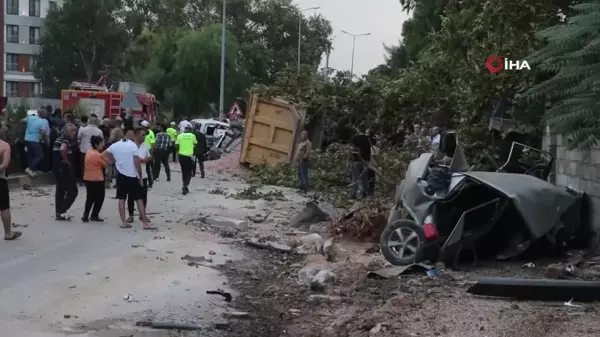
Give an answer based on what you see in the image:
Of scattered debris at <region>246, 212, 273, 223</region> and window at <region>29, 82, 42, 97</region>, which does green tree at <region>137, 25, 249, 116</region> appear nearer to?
window at <region>29, 82, 42, 97</region>

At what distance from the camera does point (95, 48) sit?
238ft

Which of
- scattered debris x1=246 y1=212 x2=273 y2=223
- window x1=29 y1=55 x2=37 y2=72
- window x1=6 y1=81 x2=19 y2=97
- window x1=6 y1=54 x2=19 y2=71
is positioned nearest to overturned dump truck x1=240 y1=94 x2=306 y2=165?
scattered debris x1=246 y1=212 x2=273 y2=223

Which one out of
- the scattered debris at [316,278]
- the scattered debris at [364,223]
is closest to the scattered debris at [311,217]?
the scattered debris at [364,223]

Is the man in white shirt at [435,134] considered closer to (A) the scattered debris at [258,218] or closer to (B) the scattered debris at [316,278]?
(A) the scattered debris at [258,218]

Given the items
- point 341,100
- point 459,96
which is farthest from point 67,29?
point 459,96

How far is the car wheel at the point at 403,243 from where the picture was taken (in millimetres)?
10516

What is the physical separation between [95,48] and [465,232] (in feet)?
216

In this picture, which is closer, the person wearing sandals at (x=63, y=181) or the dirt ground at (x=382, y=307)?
the dirt ground at (x=382, y=307)

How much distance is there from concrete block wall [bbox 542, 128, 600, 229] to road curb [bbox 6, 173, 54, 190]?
11398mm

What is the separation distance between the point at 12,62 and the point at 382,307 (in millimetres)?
84695

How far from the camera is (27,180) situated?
1945 centimetres

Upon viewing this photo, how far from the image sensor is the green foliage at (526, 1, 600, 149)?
7.37m

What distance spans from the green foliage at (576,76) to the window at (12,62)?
83672 millimetres

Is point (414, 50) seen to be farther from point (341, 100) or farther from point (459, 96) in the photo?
point (459, 96)
